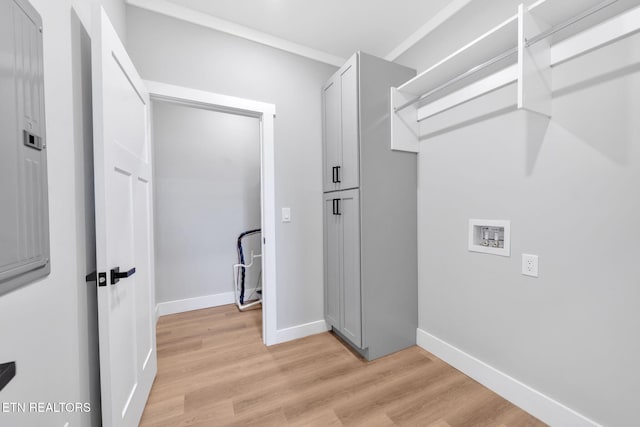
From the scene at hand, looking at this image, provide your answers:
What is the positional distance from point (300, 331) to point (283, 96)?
2.19m

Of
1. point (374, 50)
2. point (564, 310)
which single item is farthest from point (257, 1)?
point (564, 310)

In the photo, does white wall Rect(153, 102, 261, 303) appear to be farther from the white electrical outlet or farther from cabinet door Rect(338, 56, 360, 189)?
the white electrical outlet

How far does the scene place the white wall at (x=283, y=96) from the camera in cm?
190

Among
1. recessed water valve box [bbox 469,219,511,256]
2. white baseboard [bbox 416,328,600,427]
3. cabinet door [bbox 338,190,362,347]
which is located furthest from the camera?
cabinet door [bbox 338,190,362,347]

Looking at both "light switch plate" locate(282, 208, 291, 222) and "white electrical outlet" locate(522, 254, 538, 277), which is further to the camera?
"light switch plate" locate(282, 208, 291, 222)

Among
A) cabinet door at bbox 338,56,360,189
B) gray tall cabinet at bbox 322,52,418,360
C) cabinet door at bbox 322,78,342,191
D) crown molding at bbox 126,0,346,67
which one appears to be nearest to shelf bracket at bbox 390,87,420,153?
gray tall cabinet at bbox 322,52,418,360

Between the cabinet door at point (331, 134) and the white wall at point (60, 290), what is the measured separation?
1602 millimetres

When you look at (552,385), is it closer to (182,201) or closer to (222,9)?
(222,9)

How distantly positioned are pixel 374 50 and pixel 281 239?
2070 mm

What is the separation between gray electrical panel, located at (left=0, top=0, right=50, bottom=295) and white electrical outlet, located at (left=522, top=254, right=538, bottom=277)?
216 centimetres

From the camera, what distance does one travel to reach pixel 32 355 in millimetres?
734

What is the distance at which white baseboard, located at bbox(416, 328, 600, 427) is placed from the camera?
4.28ft

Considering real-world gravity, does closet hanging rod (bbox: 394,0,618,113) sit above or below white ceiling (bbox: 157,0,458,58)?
below

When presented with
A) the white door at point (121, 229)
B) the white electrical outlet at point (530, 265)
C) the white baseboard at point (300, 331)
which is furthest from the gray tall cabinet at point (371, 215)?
the white door at point (121, 229)
